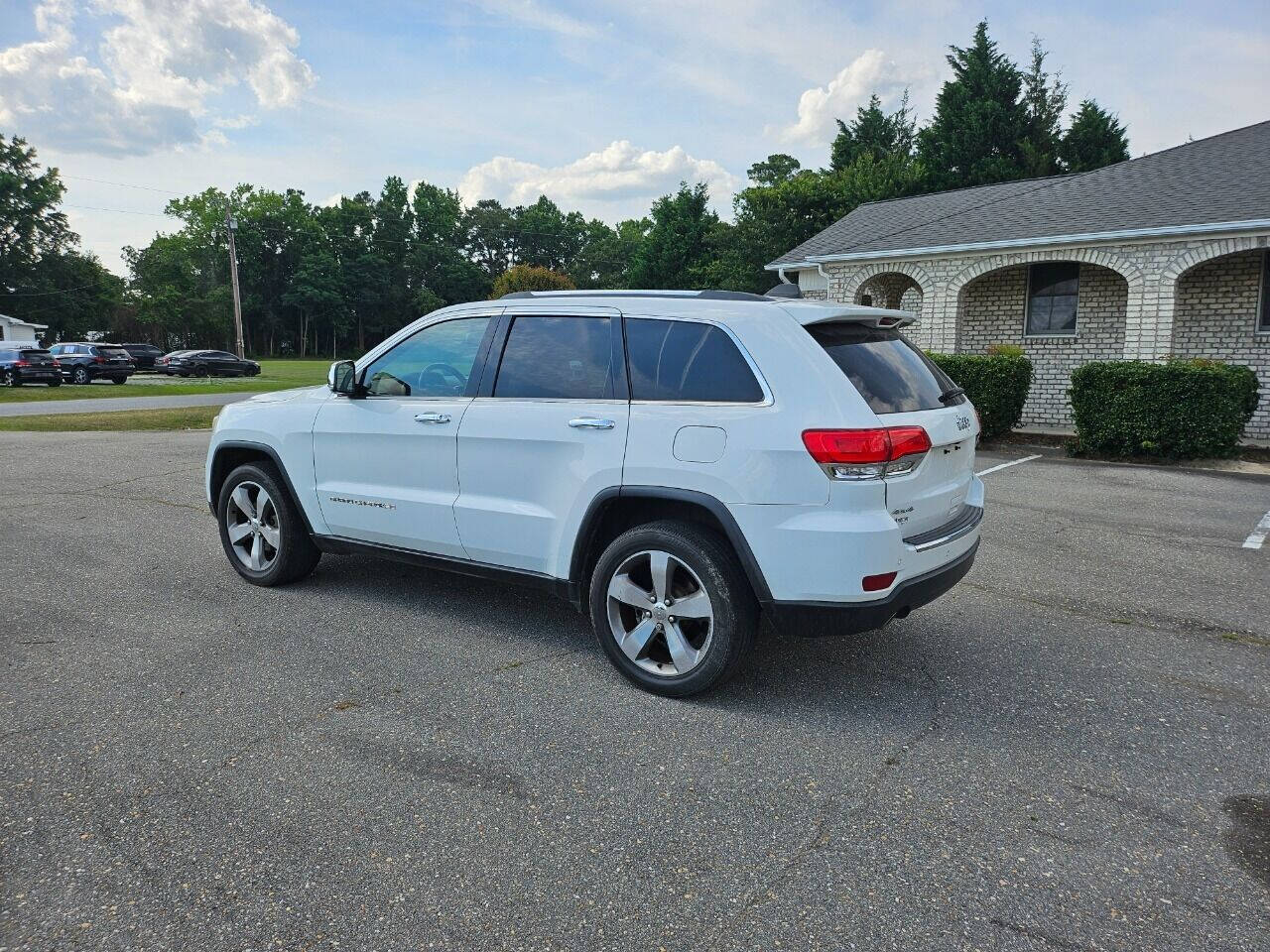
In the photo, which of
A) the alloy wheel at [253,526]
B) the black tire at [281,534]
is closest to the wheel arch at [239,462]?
the black tire at [281,534]

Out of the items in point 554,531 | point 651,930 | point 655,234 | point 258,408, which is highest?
point 655,234

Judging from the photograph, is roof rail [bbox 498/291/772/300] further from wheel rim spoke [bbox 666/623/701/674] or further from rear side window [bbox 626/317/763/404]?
wheel rim spoke [bbox 666/623/701/674]

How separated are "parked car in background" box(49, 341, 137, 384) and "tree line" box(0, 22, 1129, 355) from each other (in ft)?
74.3

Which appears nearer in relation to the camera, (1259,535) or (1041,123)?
(1259,535)

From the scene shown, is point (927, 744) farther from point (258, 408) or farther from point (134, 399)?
point (134, 399)

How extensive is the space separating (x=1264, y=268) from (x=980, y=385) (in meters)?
5.83

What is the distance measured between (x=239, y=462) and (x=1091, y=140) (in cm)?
4626

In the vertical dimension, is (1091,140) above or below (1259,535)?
above

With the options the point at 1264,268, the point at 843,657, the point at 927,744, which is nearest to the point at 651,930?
the point at 927,744

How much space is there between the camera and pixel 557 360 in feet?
14.4

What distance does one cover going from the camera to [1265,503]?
8969 millimetres

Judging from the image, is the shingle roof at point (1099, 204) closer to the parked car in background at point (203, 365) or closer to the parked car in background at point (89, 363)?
the parked car in background at point (89, 363)

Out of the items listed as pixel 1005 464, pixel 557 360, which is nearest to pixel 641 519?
pixel 557 360

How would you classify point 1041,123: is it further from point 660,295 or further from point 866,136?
point 660,295
